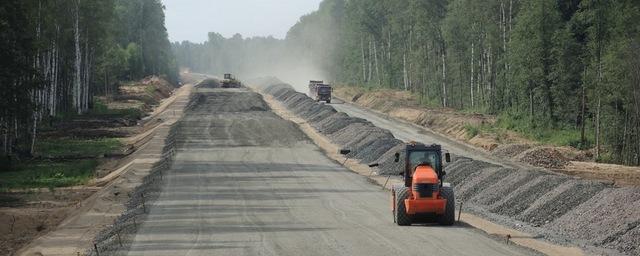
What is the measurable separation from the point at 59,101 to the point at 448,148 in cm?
3887

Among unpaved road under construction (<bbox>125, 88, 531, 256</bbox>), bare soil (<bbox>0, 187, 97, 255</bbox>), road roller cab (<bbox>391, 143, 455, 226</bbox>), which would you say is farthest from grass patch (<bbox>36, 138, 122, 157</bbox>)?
road roller cab (<bbox>391, 143, 455, 226</bbox>)

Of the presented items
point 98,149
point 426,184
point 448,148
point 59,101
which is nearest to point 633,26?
point 448,148

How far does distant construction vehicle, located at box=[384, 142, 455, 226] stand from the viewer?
2366cm

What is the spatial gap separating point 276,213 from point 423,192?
21.9 ft

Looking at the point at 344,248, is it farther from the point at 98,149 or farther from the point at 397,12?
the point at 397,12

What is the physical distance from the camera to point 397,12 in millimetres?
103000

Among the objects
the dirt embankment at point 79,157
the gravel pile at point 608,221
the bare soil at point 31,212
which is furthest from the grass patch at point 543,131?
the bare soil at point 31,212

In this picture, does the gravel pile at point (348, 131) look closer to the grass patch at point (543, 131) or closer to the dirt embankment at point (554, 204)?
the dirt embankment at point (554, 204)

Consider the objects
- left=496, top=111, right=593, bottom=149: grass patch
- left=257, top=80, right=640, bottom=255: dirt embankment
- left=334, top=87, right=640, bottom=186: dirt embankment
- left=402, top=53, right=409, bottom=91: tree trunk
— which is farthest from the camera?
left=402, top=53, right=409, bottom=91: tree trunk

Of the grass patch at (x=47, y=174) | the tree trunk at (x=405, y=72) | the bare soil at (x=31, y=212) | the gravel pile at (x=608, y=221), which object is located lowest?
the bare soil at (x=31, y=212)

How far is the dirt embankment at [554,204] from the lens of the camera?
2272 centimetres

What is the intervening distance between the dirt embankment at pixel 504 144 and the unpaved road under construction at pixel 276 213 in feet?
39.1

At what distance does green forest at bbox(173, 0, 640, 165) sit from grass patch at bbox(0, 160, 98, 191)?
103ft

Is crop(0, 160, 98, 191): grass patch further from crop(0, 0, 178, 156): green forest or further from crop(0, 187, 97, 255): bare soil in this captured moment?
crop(0, 0, 178, 156): green forest
